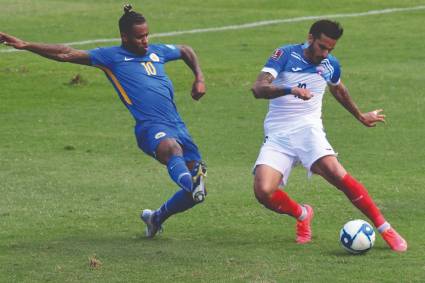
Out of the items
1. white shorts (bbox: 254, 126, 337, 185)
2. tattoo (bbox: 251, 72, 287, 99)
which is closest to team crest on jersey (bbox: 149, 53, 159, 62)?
tattoo (bbox: 251, 72, 287, 99)

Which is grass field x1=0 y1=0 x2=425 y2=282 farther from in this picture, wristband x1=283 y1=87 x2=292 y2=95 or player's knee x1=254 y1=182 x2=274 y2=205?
wristband x1=283 y1=87 x2=292 y2=95

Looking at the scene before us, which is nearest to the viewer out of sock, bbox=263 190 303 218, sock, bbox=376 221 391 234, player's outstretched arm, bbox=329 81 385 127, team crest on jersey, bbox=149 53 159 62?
sock, bbox=376 221 391 234

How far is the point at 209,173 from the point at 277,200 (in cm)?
425

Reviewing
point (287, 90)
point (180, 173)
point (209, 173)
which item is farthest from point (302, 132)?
point (209, 173)

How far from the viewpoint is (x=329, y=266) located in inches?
460

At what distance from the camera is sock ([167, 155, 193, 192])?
39.9 ft

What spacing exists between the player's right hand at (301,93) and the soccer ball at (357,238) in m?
1.32

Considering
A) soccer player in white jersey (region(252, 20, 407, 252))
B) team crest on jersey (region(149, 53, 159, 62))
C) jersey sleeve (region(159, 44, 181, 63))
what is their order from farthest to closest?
jersey sleeve (region(159, 44, 181, 63)) < team crest on jersey (region(149, 53, 159, 62)) < soccer player in white jersey (region(252, 20, 407, 252))

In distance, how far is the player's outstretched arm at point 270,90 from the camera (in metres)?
11.9

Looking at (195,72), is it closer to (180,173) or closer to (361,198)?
(180,173)

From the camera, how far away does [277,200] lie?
42.0 ft

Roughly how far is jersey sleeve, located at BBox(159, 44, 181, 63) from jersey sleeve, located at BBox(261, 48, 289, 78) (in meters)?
1.20

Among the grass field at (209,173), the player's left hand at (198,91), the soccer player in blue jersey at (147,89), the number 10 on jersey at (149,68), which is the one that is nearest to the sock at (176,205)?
the soccer player in blue jersey at (147,89)

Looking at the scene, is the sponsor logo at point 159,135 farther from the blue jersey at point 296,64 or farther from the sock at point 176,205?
the blue jersey at point 296,64
